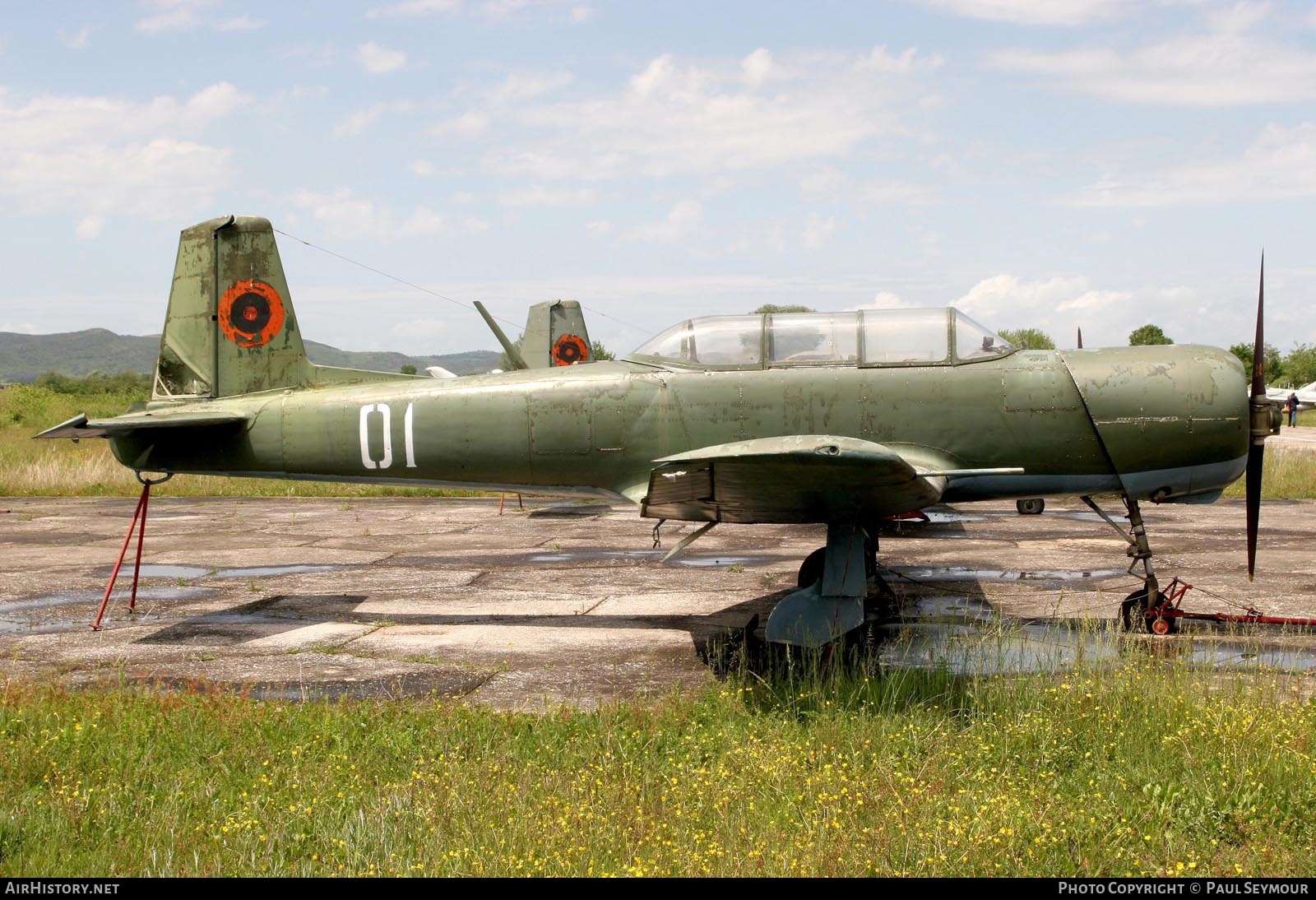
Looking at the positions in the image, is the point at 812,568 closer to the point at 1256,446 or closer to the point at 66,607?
the point at 1256,446

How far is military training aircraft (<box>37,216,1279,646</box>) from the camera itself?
7.35m

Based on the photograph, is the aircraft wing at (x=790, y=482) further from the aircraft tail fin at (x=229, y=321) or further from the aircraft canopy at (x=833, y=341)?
the aircraft tail fin at (x=229, y=321)

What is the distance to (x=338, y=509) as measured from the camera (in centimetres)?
1827

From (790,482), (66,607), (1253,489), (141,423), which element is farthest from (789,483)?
(66,607)

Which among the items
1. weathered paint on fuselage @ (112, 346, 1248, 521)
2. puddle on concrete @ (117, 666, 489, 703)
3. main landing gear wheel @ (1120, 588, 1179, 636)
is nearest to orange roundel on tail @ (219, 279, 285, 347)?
weathered paint on fuselage @ (112, 346, 1248, 521)

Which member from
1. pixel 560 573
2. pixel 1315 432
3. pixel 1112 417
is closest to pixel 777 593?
pixel 560 573

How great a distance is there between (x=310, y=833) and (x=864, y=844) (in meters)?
2.32

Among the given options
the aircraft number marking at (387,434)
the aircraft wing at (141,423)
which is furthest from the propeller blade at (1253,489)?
the aircraft wing at (141,423)

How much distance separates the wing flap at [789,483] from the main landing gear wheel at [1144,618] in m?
2.00

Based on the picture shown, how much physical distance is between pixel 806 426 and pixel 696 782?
12.2 ft

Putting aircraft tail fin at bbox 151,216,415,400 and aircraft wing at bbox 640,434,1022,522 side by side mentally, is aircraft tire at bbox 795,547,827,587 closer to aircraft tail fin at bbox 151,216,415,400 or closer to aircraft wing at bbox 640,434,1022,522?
aircraft wing at bbox 640,434,1022,522

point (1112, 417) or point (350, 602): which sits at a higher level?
point (1112, 417)

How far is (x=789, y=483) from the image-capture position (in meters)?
6.52

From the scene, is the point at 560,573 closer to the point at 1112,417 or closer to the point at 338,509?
the point at 1112,417
